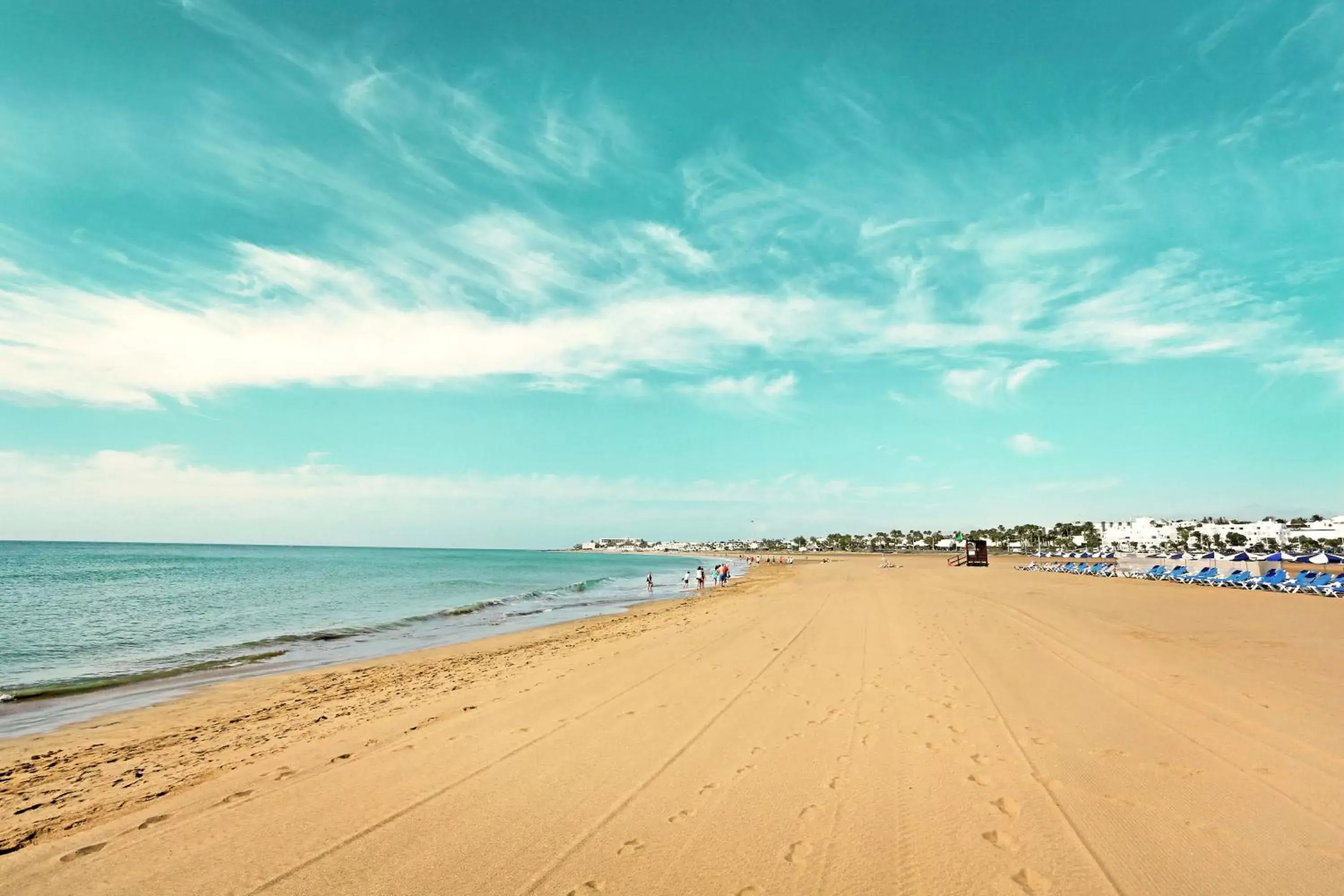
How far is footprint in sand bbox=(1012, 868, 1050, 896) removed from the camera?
3811mm

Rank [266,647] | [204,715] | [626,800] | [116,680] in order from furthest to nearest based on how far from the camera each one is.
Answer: [266,647] → [116,680] → [204,715] → [626,800]

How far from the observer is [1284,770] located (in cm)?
576

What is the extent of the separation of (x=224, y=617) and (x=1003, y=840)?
3266 centimetres

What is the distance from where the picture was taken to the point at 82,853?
4926mm

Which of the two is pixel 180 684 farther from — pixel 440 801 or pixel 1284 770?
pixel 1284 770

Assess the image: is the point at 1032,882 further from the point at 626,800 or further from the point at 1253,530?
the point at 1253,530

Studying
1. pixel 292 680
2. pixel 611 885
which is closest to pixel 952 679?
pixel 611 885

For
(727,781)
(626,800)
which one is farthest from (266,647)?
(727,781)

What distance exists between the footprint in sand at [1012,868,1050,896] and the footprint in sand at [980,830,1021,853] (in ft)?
0.94

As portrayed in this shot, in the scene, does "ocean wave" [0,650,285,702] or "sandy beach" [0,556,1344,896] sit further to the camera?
"ocean wave" [0,650,285,702]

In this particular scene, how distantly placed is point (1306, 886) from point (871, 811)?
105 inches

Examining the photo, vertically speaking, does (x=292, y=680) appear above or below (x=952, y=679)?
below

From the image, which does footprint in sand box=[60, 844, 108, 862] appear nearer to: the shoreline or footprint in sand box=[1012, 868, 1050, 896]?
the shoreline

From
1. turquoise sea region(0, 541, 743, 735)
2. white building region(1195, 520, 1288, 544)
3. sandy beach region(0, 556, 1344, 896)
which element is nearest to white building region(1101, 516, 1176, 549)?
white building region(1195, 520, 1288, 544)
